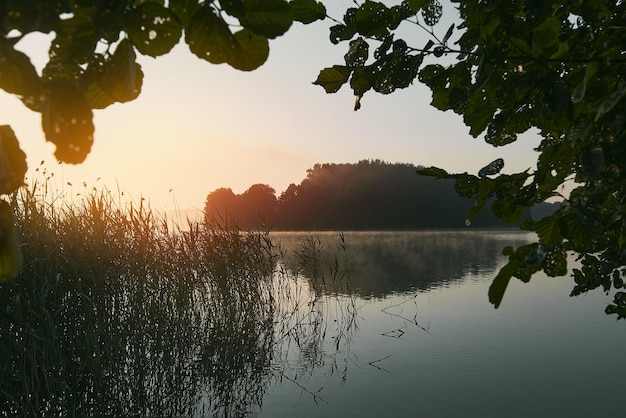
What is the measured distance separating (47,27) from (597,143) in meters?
1.71

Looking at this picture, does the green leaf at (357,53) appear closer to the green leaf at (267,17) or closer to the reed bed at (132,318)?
the green leaf at (267,17)

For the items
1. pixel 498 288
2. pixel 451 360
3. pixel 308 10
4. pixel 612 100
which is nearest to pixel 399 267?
pixel 451 360

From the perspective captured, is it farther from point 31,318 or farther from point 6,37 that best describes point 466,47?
point 31,318

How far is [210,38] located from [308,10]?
1.36m

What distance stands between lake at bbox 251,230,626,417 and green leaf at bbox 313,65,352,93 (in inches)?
236

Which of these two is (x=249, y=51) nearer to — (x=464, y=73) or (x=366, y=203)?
(x=464, y=73)

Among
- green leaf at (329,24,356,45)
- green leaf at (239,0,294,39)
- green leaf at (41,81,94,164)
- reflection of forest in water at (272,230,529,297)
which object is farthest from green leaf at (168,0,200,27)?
reflection of forest in water at (272,230,529,297)

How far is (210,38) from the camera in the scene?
1053mm

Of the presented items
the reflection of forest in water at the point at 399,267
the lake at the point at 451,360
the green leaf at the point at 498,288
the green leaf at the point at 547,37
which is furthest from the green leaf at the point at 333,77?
the reflection of forest in water at the point at 399,267

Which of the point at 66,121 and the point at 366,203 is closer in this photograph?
the point at 66,121

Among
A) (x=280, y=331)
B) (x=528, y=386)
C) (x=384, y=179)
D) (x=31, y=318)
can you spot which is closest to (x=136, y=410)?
(x=31, y=318)

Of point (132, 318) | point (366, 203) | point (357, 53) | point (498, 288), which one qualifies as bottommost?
point (132, 318)

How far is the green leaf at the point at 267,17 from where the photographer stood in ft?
3.43

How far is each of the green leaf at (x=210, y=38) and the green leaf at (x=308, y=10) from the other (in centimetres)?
132
